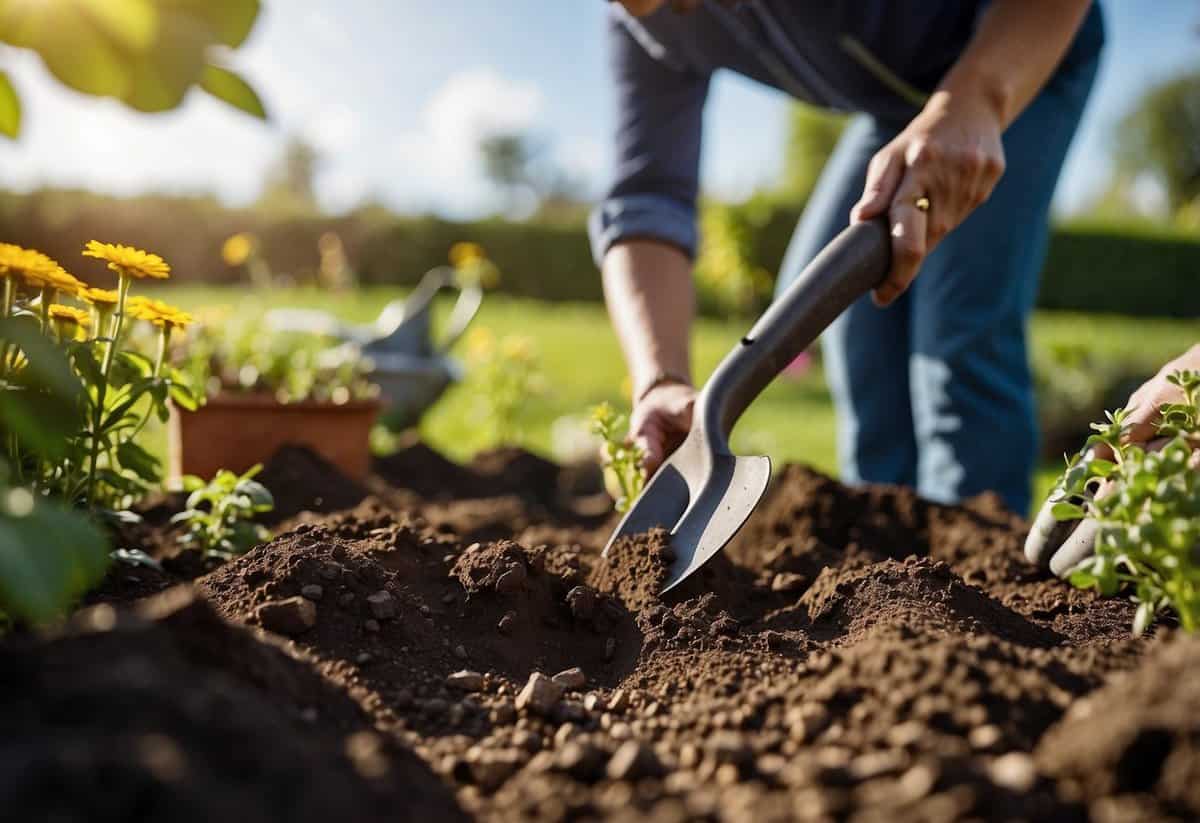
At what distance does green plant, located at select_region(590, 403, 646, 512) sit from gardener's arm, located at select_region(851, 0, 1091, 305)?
63 cm

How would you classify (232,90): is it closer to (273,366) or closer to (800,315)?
(800,315)

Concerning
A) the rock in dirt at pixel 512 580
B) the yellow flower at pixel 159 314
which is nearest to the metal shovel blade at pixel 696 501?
the rock in dirt at pixel 512 580

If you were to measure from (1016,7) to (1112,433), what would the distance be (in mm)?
1322

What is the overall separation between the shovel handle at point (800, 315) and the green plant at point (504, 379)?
255 centimetres

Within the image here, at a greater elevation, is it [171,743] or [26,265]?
[26,265]

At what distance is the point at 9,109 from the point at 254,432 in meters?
1.68

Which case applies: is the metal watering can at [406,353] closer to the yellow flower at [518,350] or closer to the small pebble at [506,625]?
the yellow flower at [518,350]

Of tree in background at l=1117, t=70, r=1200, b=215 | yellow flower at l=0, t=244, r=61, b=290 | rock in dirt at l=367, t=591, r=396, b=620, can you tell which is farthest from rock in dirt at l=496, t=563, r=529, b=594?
tree in background at l=1117, t=70, r=1200, b=215

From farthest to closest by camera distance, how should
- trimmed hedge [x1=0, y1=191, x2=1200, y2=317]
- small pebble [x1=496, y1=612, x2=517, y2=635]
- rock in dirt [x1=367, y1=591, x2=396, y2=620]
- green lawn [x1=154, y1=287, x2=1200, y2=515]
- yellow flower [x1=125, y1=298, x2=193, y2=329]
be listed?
trimmed hedge [x1=0, y1=191, x2=1200, y2=317], green lawn [x1=154, y1=287, x2=1200, y2=515], yellow flower [x1=125, y1=298, x2=193, y2=329], small pebble [x1=496, y1=612, x2=517, y2=635], rock in dirt [x1=367, y1=591, x2=396, y2=620]

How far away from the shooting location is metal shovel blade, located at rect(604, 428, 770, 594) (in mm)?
1759

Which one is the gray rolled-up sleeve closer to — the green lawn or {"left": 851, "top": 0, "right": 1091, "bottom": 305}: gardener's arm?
{"left": 851, "top": 0, "right": 1091, "bottom": 305}: gardener's arm

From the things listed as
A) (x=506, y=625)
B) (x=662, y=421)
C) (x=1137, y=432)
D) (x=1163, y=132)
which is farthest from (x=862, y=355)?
(x=1163, y=132)

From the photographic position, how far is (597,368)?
9312 millimetres

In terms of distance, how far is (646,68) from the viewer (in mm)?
2936
